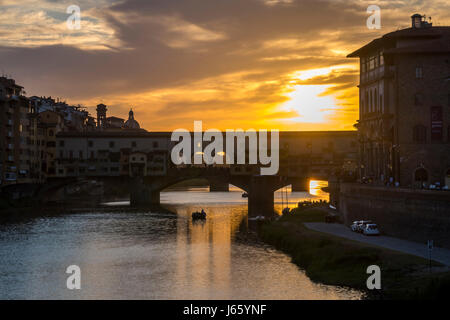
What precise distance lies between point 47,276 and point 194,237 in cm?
2265

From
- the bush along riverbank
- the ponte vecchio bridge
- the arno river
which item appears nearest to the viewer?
the bush along riverbank

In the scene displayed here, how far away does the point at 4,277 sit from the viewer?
3991 centimetres

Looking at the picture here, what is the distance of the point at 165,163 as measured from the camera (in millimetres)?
109812

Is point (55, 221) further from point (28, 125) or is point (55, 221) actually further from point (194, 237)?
point (28, 125)

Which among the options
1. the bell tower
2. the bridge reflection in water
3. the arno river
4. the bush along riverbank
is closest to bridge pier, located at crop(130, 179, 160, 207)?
the arno river

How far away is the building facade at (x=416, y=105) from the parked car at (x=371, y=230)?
28.2ft

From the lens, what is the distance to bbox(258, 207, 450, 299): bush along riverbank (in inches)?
1200

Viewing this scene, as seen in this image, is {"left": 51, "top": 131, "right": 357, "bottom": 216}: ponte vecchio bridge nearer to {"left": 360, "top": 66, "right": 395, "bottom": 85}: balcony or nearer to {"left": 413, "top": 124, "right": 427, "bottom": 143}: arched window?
{"left": 360, "top": 66, "right": 395, "bottom": 85}: balcony

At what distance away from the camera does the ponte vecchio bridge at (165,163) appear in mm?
102188

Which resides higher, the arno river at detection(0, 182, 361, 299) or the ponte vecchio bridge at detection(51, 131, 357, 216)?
the ponte vecchio bridge at detection(51, 131, 357, 216)

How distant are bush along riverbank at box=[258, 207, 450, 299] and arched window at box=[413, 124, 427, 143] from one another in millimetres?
13066

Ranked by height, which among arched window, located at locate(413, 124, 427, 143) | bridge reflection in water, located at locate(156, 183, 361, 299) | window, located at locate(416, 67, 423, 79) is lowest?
bridge reflection in water, located at locate(156, 183, 361, 299)

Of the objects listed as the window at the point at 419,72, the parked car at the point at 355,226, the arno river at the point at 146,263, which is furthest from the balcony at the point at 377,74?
the arno river at the point at 146,263
